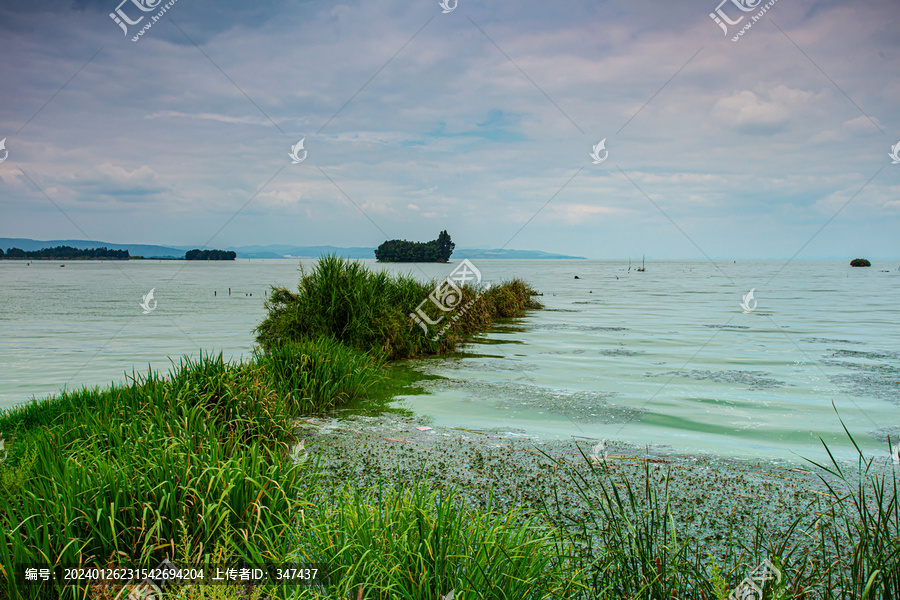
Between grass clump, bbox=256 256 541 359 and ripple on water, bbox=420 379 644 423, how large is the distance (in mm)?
1905

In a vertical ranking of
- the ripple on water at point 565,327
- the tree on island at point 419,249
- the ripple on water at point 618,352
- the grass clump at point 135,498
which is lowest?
the grass clump at point 135,498

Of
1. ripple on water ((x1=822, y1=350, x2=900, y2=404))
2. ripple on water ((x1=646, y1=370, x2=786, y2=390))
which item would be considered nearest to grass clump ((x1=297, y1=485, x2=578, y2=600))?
ripple on water ((x1=646, y1=370, x2=786, y2=390))

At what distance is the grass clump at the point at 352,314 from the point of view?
1030 centimetres

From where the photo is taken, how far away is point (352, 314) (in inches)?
414

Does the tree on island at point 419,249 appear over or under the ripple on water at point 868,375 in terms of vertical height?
over

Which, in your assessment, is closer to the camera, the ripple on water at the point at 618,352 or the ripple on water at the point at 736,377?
the ripple on water at the point at 736,377

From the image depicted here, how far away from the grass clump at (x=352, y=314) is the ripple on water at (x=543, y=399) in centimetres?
191

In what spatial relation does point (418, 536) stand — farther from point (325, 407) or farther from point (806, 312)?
point (806, 312)

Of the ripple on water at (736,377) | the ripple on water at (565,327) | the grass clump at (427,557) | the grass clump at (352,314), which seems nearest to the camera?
the grass clump at (427,557)

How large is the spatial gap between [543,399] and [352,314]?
411 centimetres

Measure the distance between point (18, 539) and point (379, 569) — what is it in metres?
1.86
